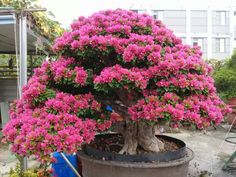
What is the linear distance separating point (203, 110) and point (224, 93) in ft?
16.1

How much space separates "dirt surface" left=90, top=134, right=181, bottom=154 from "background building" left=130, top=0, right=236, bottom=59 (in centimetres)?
1702

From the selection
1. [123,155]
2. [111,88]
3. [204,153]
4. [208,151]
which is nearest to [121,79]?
[111,88]

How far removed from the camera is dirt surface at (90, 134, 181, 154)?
2787mm

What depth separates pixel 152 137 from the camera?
2.68 m

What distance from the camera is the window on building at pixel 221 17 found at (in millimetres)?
20123

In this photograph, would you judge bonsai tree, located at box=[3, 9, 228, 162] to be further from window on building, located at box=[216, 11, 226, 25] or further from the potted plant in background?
window on building, located at box=[216, 11, 226, 25]

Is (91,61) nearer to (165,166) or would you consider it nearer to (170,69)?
(170,69)

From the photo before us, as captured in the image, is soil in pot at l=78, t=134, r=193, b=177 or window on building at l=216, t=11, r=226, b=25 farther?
window on building at l=216, t=11, r=226, b=25

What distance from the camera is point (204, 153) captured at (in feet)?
16.2

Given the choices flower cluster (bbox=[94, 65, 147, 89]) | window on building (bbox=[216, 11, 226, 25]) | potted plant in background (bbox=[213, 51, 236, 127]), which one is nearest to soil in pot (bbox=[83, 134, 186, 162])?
flower cluster (bbox=[94, 65, 147, 89])

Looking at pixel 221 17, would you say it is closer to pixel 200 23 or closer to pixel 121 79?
pixel 200 23

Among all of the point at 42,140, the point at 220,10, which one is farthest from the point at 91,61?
the point at 220,10

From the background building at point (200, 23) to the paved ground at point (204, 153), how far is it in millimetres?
13392

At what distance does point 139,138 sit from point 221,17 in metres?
19.6
